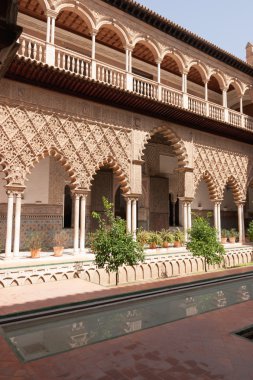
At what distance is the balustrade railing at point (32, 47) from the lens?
26.4ft

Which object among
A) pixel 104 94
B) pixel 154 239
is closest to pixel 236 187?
pixel 154 239

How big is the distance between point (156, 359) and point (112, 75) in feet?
29.9

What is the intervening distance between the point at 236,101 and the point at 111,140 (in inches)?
403

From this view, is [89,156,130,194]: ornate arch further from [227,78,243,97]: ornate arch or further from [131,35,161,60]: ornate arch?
[227,78,243,97]: ornate arch

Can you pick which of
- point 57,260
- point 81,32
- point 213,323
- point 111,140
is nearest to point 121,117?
point 111,140

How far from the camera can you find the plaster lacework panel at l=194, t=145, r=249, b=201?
12.3 m

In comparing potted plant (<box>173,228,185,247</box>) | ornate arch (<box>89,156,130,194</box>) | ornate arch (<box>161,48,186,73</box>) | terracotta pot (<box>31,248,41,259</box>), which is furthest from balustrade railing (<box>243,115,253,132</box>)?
terracotta pot (<box>31,248,41,259</box>)

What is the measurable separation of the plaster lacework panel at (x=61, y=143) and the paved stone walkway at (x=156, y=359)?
17.3 ft

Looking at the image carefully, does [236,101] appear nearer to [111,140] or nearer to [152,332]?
[111,140]

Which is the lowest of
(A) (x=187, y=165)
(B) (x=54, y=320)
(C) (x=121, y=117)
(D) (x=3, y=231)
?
(B) (x=54, y=320)

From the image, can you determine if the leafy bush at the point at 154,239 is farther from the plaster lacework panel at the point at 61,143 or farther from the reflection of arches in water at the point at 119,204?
the reflection of arches in water at the point at 119,204

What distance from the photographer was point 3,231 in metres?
9.87

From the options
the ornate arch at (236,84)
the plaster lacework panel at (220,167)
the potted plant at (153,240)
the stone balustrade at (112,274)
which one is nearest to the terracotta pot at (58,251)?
the stone balustrade at (112,274)

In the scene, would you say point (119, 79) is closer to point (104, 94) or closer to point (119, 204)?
point (104, 94)
